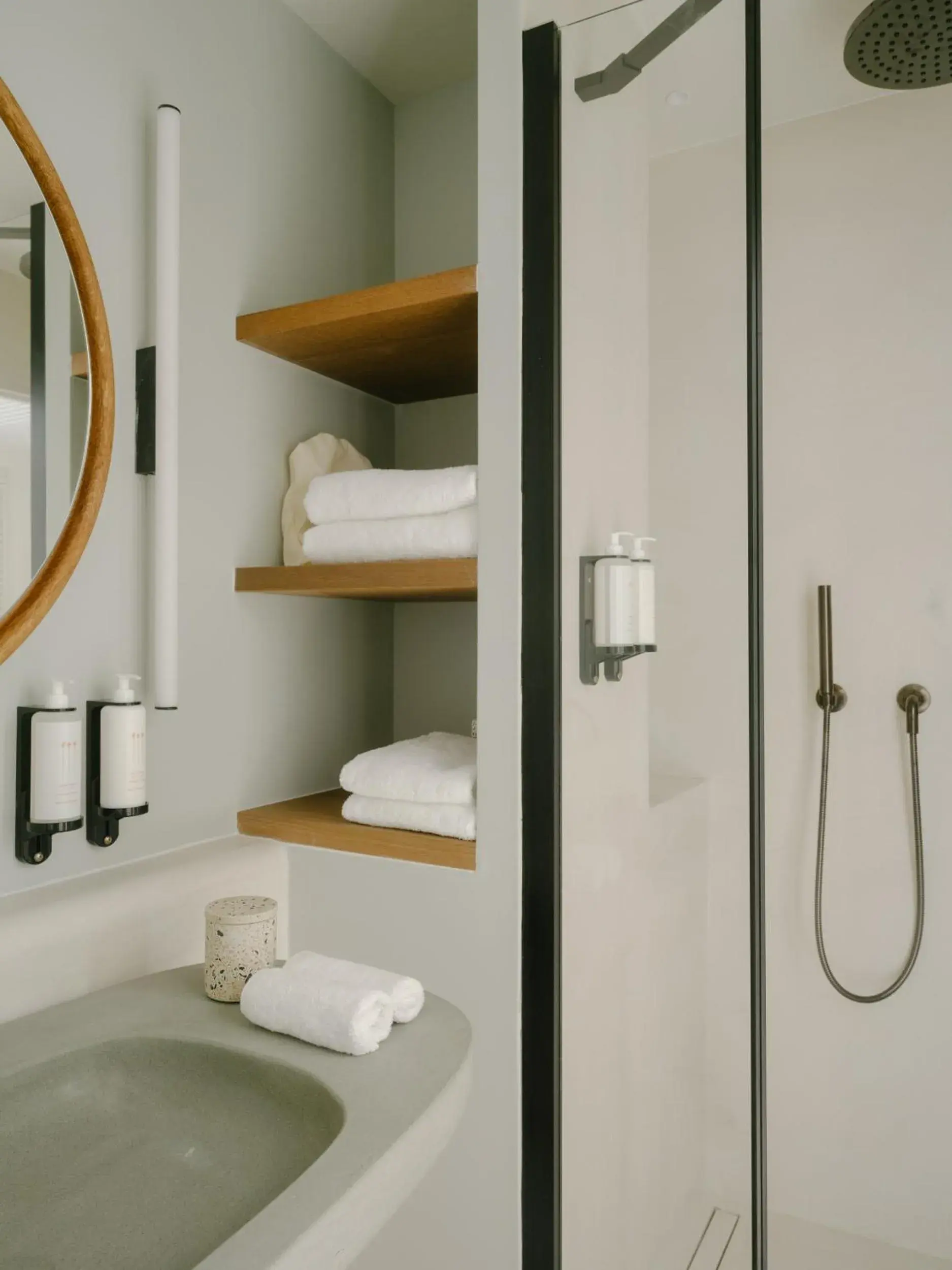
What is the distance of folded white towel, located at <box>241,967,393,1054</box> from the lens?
2.58ft

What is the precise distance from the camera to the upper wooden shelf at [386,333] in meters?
1.23

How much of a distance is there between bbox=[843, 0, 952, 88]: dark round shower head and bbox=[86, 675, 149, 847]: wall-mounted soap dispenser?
1220 mm

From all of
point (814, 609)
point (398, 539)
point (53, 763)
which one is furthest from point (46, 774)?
point (814, 609)

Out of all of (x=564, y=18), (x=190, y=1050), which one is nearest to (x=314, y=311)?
(x=564, y=18)

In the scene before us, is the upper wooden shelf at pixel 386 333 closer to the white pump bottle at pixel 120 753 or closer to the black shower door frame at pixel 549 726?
the black shower door frame at pixel 549 726

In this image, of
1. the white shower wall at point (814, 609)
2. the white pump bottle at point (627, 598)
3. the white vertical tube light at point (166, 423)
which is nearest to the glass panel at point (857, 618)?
the white shower wall at point (814, 609)

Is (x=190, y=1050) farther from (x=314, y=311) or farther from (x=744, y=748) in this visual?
(x=314, y=311)

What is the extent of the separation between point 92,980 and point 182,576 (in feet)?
1.84

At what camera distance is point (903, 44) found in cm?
103

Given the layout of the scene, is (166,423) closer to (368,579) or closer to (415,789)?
(368,579)

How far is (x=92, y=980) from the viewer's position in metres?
1.07

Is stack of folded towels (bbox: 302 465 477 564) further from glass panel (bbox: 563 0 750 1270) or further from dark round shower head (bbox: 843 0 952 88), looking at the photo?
dark round shower head (bbox: 843 0 952 88)

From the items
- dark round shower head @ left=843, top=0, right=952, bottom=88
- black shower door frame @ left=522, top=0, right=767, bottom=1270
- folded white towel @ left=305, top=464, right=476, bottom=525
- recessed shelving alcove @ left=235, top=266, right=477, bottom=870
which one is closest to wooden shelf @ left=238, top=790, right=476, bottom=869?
recessed shelving alcove @ left=235, top=266, right=477, bottom=870

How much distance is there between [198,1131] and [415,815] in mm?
509
